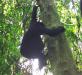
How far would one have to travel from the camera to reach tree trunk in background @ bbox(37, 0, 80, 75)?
2975 millimetres

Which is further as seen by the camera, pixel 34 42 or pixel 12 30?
pixel 12 30

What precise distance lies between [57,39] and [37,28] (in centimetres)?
58

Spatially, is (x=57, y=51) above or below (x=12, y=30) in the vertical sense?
above

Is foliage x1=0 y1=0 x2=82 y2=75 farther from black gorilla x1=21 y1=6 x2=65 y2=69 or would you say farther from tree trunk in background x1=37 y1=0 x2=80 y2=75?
tree trunk in background x1=37 y1=0 x2=80 y2=75

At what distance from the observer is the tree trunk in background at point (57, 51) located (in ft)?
9.76

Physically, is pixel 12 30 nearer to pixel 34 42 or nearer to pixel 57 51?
pixel 34 42

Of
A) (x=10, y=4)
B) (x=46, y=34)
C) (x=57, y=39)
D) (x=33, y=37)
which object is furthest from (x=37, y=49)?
(x=10, y=4)

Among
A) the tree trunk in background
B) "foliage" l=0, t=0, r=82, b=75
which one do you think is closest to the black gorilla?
the tree trunk in background

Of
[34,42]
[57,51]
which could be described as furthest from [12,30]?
→ [57,51]

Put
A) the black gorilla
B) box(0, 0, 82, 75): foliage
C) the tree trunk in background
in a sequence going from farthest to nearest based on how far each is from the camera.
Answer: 1. box(0, 0, 82, 75): foliage
2. the black gorilla
3. the tree trunk in background

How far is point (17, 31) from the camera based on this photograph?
5719mm

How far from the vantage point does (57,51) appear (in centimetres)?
302

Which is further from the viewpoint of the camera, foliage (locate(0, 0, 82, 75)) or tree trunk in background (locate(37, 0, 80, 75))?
foliage (locate(0, 0, 82, 75))

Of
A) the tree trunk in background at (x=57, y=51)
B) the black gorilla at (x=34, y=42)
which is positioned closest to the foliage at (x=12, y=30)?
the black gorilla at (x=34, y=42)
